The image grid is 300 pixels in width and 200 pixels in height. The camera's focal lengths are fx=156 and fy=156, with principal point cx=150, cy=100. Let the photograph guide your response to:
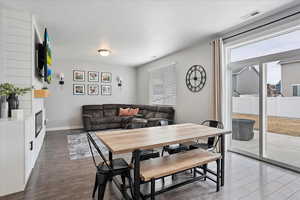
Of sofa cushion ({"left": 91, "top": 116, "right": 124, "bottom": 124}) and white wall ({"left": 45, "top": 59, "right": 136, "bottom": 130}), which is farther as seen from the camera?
white wall ({"left": 45, "top": 59, "right": 136, "bottom": 130})

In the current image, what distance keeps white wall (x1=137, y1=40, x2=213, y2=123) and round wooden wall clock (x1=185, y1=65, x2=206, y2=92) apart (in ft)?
0.35

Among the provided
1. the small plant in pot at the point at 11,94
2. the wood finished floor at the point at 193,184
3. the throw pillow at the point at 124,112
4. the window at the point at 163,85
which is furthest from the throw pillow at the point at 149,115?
the small plant in pot at the point at 11,94

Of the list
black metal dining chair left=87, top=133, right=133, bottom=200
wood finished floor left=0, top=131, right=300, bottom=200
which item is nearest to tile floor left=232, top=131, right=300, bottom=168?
wood finished floor left=0, top=131, right=300, bottom=200

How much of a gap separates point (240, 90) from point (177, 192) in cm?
276

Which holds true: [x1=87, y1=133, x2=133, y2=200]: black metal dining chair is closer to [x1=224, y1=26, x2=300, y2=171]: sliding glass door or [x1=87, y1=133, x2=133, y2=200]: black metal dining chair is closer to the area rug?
the area rug

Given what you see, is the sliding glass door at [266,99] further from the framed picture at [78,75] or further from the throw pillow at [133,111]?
the framed picture at [78,75]

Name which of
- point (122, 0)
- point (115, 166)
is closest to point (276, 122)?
point (115, 166)

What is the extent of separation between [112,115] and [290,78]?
19.2ft

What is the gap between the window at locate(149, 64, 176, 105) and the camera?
5488 mm

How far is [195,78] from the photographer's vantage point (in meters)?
4.54

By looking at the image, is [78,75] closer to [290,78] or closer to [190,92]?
[190,92]

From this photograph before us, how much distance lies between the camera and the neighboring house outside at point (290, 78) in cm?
276

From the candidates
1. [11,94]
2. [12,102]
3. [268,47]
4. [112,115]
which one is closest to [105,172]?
[12,102]

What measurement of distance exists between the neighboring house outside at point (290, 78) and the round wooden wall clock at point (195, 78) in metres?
1.68
